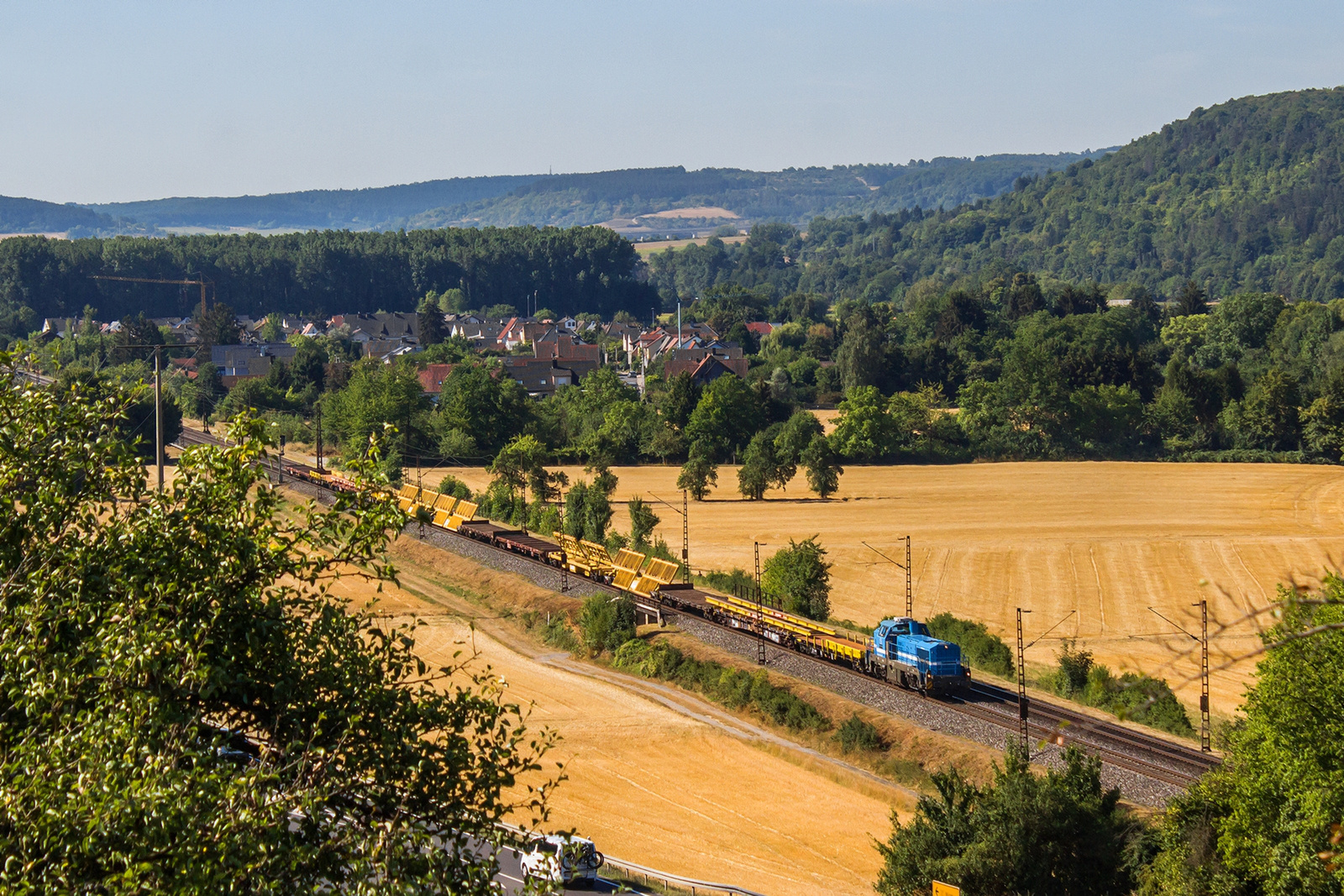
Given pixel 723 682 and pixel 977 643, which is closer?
pixel 723 682

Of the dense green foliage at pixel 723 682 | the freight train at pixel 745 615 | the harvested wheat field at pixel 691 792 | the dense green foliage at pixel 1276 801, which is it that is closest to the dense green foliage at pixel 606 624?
the dense green foliage at pixel 723 682

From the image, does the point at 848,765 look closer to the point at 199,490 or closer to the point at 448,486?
the point at 199,490

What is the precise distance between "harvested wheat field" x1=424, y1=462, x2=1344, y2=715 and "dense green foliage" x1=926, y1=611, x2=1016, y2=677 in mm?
2123

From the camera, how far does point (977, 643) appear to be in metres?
46.1

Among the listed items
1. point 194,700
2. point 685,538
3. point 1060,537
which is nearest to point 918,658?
point 685,538

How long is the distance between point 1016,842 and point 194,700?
15.8m

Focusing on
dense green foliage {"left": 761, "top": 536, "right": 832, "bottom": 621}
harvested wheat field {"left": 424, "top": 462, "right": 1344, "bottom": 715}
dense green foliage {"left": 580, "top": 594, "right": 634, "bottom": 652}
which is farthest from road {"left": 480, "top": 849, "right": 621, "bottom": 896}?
dense green foliage {"left": 761, "top": 536, "right": 832, "bottom": 621}

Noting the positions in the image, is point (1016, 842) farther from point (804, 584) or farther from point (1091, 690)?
point (804, 584)

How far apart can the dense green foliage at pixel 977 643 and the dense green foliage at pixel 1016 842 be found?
1800 centimetres

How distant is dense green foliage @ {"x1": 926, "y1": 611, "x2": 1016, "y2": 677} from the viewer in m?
44.7

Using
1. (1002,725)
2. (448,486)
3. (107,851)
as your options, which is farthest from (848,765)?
(448,486)

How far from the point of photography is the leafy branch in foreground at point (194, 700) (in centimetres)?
1050

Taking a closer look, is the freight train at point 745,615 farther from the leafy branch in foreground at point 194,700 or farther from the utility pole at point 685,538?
the leafy branch in foreground at point 194,700

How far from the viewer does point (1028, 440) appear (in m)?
109
